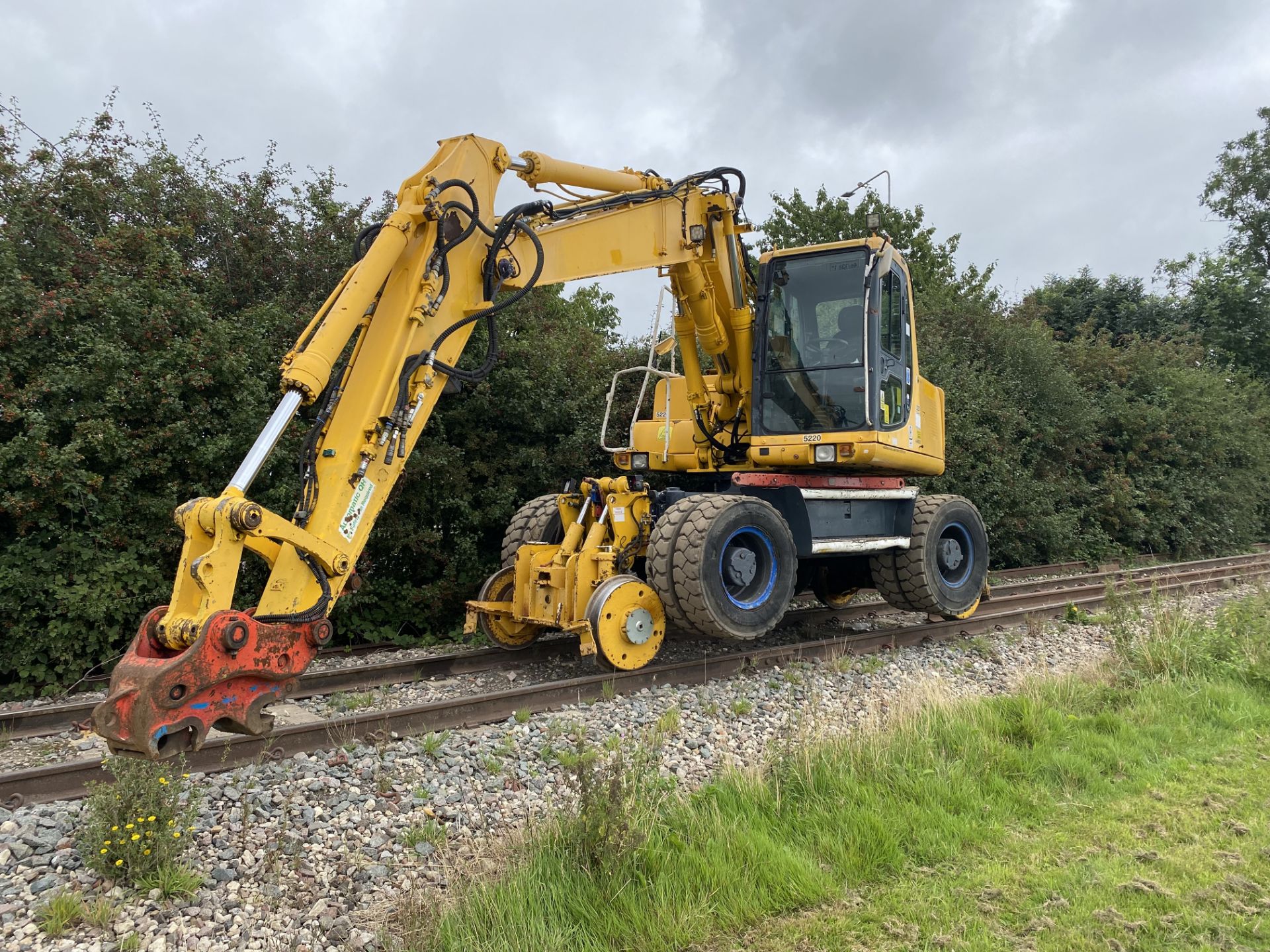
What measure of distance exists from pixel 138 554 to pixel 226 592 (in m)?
3.50

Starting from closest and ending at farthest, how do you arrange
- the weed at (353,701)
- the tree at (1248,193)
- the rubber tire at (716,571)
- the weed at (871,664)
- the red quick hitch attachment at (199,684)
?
the red quick hitch attachment at (199,684), the weed at (353,701), the rubber tire at (716,571), the weed at (871,664), the tree at (1248,193)

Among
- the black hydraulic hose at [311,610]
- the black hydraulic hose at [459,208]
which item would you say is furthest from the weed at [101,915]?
the black hydraulic hose at [459,208]

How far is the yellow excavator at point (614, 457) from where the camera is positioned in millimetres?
3949

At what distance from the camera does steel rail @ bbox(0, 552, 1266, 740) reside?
5.19 m

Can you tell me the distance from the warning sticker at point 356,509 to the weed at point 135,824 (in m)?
1.62

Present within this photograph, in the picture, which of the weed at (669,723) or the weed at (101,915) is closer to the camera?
the weed at (101,915)

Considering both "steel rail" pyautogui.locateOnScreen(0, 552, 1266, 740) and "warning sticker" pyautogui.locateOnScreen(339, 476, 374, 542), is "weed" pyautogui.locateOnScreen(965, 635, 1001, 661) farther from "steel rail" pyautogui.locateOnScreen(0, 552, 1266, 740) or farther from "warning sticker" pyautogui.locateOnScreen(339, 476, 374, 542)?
"warning sticker" pyautogui.locateOnScreen(339, 476, 374, 542)

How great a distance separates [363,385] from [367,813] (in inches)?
98.8

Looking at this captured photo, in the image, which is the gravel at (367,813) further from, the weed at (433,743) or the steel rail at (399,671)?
the steel rail at (399,671)

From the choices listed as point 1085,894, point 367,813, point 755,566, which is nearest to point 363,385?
point 367,813

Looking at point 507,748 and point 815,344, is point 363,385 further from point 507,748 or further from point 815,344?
point 815,344

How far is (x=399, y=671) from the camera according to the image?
21.4 feet

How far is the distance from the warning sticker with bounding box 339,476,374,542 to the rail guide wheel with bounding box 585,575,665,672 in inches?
75.9

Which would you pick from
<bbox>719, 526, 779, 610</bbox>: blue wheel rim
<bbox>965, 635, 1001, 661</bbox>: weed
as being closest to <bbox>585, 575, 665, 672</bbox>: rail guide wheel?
<bbox>719, 526, 779, 610</bbox>: blue wheel rim
